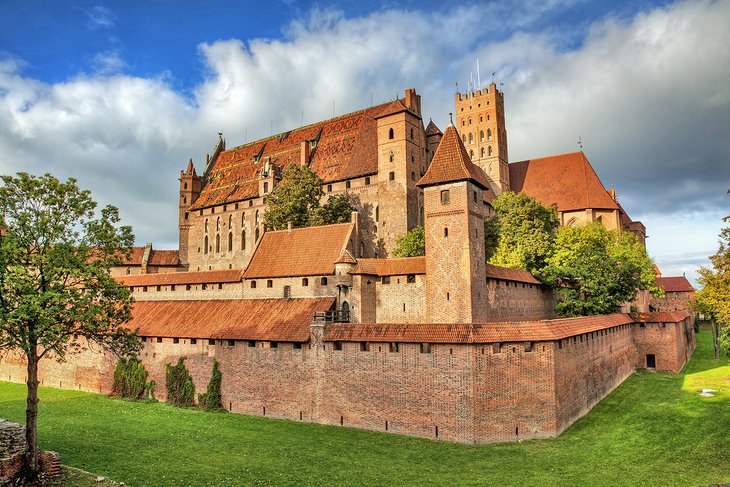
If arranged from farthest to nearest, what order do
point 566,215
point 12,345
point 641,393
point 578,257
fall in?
point 566,215 < point 578,257 < point 641,393 < point 12,345

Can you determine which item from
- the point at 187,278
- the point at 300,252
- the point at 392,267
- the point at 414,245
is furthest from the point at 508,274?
the point at 187,278

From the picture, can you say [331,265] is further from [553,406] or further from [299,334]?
[553,406]

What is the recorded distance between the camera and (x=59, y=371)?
126 ft

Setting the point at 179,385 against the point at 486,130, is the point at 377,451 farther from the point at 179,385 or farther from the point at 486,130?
the point at 486,130

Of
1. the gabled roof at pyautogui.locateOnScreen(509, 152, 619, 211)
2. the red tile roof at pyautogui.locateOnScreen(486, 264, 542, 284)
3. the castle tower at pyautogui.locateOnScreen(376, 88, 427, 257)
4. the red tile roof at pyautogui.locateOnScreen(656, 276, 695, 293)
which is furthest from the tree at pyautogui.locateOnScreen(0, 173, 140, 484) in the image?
the red tile roof at pyautogui.locateOnScreen(656, 276, 695, 293)

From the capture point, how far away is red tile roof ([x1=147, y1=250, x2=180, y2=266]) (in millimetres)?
60956

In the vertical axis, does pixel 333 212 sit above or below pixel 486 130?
below

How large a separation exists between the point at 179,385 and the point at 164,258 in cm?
3286

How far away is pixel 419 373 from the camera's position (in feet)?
78.9

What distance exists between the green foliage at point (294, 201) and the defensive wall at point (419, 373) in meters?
13.6

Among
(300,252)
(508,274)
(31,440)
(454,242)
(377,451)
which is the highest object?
(300,252)

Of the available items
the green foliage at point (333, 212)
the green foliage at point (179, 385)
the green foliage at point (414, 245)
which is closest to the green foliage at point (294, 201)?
the green foliage at point (333, 212)

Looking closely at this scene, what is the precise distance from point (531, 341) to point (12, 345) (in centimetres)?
1978

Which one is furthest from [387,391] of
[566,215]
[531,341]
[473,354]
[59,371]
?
[566,215]
